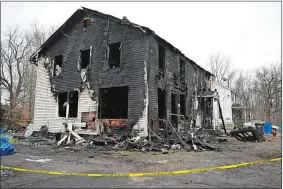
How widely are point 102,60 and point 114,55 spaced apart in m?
0.98

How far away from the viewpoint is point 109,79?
1462 cm

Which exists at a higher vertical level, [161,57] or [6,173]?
[161,57]

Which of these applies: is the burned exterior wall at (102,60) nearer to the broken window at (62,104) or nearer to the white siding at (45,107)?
the white siding at (45,107)

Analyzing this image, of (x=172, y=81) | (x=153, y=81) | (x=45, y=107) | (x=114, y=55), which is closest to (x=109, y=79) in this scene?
(x=114, y=55)

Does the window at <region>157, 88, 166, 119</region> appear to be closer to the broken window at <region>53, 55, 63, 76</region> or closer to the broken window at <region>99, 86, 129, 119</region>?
the broken window at <region>99, 86, 129, 119</region>

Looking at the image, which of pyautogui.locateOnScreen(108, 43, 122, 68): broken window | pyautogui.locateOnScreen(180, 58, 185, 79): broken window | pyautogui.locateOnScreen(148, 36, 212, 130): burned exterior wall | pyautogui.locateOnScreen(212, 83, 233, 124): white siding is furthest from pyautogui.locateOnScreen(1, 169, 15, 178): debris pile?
pyautogui.locateOnScreen(212, 83, 233, 124): white siding

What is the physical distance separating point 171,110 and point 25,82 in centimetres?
3101


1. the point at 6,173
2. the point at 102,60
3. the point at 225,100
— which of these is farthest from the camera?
the point at 225,100

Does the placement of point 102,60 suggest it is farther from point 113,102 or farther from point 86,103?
point 113,102

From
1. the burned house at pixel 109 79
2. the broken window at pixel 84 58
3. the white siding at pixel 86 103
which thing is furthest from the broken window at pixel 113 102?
the broken window at pixel 84 58

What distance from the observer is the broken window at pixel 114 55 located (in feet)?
49.3

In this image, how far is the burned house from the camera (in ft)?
44.9

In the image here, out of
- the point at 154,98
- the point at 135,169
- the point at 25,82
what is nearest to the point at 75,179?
the point at 135,169

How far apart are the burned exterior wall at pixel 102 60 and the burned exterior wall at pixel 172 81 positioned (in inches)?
28.7
